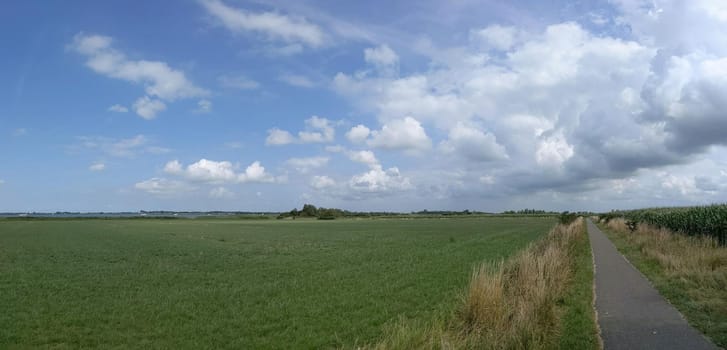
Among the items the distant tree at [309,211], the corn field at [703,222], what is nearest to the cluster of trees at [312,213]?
the distant tree at [309,211]

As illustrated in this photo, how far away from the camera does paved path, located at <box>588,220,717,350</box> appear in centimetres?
884

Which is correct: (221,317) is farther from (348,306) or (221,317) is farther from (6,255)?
(6,255)

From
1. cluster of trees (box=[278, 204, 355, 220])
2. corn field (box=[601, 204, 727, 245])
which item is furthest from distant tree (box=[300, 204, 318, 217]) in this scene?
corn field (box=[601, 204, 727, 245])

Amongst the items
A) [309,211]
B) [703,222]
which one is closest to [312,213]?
[309,211]

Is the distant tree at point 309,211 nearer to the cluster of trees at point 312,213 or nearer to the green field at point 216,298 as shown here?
the cluster of trees at point 312,213

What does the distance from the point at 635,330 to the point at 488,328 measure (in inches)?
111

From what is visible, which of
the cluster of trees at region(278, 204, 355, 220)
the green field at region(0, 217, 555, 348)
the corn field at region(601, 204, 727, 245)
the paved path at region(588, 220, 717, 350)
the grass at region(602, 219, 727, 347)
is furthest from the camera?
the cluster of trees at region(278, 204, 355, 220)

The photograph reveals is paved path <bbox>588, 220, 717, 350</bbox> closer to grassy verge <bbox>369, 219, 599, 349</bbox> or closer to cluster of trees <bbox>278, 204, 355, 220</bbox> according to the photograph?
grassy verge <bbox>369, 219, 599, 349</bbox>

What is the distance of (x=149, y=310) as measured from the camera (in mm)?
13266

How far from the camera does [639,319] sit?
10.8 m

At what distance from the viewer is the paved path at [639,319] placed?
884cm

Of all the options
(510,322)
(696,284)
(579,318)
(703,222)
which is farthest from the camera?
(703,222)

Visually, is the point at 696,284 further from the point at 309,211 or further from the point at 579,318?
the point at 309,211

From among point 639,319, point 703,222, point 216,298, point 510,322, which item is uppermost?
point 703,222
